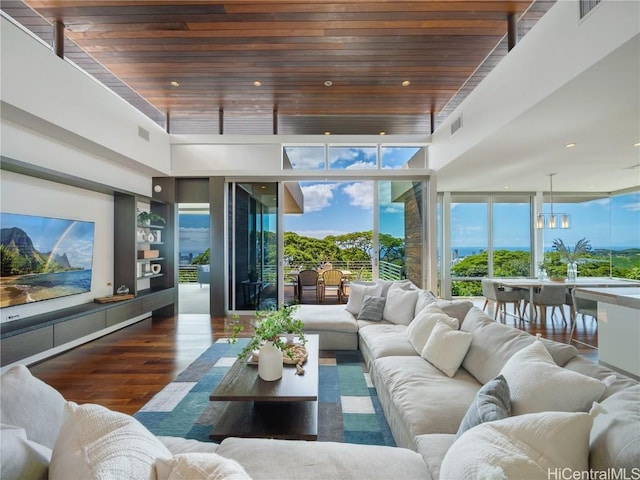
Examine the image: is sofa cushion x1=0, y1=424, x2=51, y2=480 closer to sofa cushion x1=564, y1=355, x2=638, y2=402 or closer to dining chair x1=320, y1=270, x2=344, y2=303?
sofa cushion x1=564, y1=355, x2=638, y2=402

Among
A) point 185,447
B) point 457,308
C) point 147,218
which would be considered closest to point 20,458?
point 185,447

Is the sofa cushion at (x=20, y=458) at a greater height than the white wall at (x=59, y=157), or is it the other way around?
the white wall at (x=59, y=157)

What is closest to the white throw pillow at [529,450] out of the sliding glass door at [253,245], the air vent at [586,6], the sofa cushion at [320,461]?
the sofa cushion at [320,461]

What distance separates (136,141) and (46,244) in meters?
1.98

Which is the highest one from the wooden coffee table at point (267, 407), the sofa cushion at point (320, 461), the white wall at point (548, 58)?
the white wall at point (548, 58)

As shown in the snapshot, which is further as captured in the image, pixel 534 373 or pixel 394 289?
pixel 394 289

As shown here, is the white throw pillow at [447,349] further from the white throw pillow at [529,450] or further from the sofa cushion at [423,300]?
the white throw pillow at [529,450]

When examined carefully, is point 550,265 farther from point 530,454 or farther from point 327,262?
point 530,454

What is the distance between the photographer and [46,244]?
3447 millimetres

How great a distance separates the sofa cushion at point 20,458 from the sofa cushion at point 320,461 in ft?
2.20

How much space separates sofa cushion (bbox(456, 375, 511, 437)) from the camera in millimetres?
1190

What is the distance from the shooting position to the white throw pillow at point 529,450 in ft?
2.92

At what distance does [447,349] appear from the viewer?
2217mm

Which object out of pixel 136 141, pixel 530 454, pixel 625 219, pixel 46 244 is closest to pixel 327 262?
pixel 136 141
